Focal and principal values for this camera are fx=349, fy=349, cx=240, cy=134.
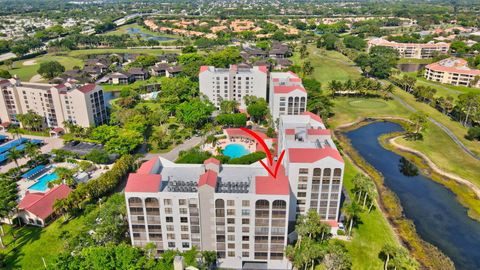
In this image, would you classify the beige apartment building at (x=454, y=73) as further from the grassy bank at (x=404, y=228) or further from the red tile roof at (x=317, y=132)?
the red tile roof at (x=317, y=132)

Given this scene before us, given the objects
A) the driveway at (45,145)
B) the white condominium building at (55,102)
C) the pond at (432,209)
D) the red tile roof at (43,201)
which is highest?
the white condominium building at (55,102)

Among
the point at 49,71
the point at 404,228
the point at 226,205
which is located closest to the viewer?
the point at 226,205

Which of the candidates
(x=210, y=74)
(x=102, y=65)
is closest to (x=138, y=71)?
(x=102, y=65)

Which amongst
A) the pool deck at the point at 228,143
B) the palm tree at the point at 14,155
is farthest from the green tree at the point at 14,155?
the pool deck at the point at 228,143

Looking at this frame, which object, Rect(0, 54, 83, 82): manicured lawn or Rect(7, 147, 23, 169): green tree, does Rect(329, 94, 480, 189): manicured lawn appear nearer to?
Rect(7, 147, 23, 169): green tree

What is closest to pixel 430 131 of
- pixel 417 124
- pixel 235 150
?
pixel 417 124

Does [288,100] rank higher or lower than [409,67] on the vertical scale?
higher

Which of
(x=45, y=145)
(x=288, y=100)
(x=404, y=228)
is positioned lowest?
(x=404, y=228)

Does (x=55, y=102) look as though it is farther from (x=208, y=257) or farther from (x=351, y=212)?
(x=351, y=212)
